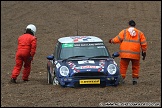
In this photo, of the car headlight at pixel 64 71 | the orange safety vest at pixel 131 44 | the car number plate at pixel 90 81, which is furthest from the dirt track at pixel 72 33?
the orange safety vest at pixel 131 44

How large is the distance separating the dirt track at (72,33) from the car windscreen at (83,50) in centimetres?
116

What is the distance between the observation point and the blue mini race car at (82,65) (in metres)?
14.3

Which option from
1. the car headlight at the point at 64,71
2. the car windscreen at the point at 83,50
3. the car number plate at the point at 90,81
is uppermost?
the car windscreen at the point at 83,50

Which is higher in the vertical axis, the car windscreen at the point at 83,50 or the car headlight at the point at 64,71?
the car windscreen at the point at 83,50

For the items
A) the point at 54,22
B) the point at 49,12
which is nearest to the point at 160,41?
the point at 54,22

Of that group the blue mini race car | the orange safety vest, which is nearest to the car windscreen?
the blue mini race car

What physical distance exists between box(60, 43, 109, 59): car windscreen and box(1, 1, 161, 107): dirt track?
116cm

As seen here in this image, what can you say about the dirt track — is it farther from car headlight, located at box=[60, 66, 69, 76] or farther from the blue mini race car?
car headlight, located at box=[60, 66, 69, 76]

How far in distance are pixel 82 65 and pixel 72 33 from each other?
17.0m

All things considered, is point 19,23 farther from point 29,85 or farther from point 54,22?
point 29,85

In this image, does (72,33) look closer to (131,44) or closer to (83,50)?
(83,50)

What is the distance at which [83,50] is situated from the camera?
15.4 meters

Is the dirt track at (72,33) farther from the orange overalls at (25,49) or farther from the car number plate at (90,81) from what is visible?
the orange overalls at (25,49)

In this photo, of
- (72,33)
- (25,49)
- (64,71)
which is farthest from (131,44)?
(72,33)
